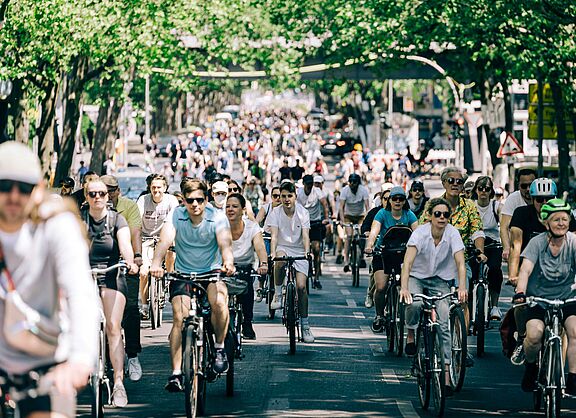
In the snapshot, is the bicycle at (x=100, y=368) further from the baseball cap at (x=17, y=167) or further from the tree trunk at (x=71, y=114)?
the tree trunk at (x=71, y=114)

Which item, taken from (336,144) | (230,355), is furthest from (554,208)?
(336,144)

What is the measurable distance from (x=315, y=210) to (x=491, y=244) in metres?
9.27

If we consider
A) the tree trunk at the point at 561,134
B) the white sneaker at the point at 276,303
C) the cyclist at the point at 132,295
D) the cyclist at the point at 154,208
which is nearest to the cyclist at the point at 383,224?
the white sneaker at the point at 276,303

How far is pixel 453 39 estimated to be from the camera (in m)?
32.8

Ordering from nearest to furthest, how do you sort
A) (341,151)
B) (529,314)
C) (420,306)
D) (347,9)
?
(529,314) → (420,306) → (347,9) → (341,151)

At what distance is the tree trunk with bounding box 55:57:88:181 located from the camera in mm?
38625

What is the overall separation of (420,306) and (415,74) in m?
54.2

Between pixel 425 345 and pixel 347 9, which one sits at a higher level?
pixel 347 9

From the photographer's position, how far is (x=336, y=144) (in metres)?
97.2

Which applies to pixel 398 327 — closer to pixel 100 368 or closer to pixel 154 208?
pixel 154 208

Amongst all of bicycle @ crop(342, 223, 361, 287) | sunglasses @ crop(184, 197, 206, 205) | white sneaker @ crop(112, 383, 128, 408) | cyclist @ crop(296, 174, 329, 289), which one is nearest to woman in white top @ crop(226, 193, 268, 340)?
white sneaker @ crop(112, 383, 128, 408)

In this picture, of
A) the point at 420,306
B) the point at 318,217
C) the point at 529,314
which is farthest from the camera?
the point at 318,217

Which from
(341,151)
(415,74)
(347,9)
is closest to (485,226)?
(347,9)

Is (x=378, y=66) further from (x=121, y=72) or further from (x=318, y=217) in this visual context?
(x=318, y=217)
